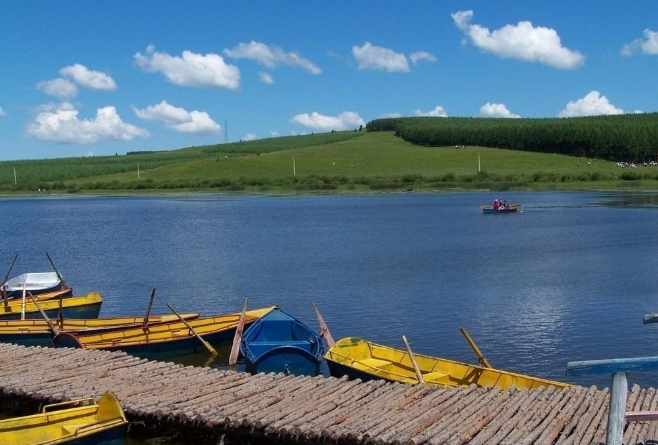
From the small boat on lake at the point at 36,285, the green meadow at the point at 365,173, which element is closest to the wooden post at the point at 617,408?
the small boat on lake at the point at 36,285

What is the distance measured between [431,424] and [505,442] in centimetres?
145

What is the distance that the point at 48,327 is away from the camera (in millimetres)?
23766

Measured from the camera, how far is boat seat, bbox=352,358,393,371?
1790cm

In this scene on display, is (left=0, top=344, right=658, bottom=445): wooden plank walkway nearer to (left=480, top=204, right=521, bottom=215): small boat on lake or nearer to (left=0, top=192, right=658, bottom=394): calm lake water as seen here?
(left=0, top=192, right=658, bottom=394): calm lake water

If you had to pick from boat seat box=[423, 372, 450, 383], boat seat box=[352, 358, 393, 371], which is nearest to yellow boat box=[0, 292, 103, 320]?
boat seat box=[352, 358, 393, 371]

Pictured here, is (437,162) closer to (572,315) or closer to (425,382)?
(572,315)

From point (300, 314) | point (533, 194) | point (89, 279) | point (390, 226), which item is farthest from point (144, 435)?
point (533, 194)

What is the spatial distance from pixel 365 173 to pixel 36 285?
4114 inches

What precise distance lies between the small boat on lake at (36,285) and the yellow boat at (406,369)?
14533mm

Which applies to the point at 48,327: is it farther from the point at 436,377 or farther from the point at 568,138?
the point at 568,138

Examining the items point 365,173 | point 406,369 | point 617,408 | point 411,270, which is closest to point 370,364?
point 406,369

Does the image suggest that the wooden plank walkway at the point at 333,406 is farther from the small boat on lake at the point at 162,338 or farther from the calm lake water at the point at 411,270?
the calm lake water at the point at 411,270

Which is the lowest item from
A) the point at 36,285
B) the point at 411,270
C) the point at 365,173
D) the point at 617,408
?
the point at 411,270

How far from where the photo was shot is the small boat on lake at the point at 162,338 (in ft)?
72.8
